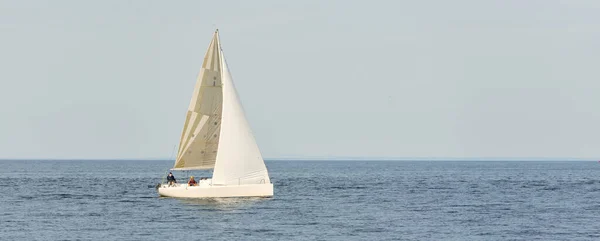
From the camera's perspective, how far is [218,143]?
73438mm

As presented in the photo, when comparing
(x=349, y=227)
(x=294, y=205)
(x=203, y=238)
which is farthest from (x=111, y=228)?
(x=294, y=205)

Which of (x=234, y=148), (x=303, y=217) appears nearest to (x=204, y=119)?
(x=234, y=148)

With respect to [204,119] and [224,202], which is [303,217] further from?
[204,119]

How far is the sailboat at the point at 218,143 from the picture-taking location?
71438 millimetres

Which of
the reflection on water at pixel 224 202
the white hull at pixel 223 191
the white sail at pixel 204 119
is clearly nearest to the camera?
the reflection on water at pixel 224 202

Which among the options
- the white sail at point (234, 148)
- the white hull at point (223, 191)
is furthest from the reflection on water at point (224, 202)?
the white sail at point (234, 148)

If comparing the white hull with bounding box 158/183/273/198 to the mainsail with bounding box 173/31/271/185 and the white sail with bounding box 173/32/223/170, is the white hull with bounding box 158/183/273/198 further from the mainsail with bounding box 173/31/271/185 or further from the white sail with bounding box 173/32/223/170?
the white sail with bounding box 173/32/223/170

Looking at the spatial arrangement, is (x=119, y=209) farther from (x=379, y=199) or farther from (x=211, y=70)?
(x=379, y=199)

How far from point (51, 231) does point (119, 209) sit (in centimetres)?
1503

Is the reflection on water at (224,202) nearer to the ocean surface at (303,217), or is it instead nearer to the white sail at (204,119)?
the ocean surface at (303,217)

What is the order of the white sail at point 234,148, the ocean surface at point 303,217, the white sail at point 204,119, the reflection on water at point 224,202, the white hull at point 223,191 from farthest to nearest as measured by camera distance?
1. the white sail at point 204,119
2. the white sail at point 234,148
3. the white hull at point 223,191
4. the reflection on water at point 224,202
5. the ocean surface at point 303,217

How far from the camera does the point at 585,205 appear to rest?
74.1 m

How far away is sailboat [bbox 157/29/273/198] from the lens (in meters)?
71.4

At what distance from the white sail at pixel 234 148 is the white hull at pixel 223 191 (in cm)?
62
